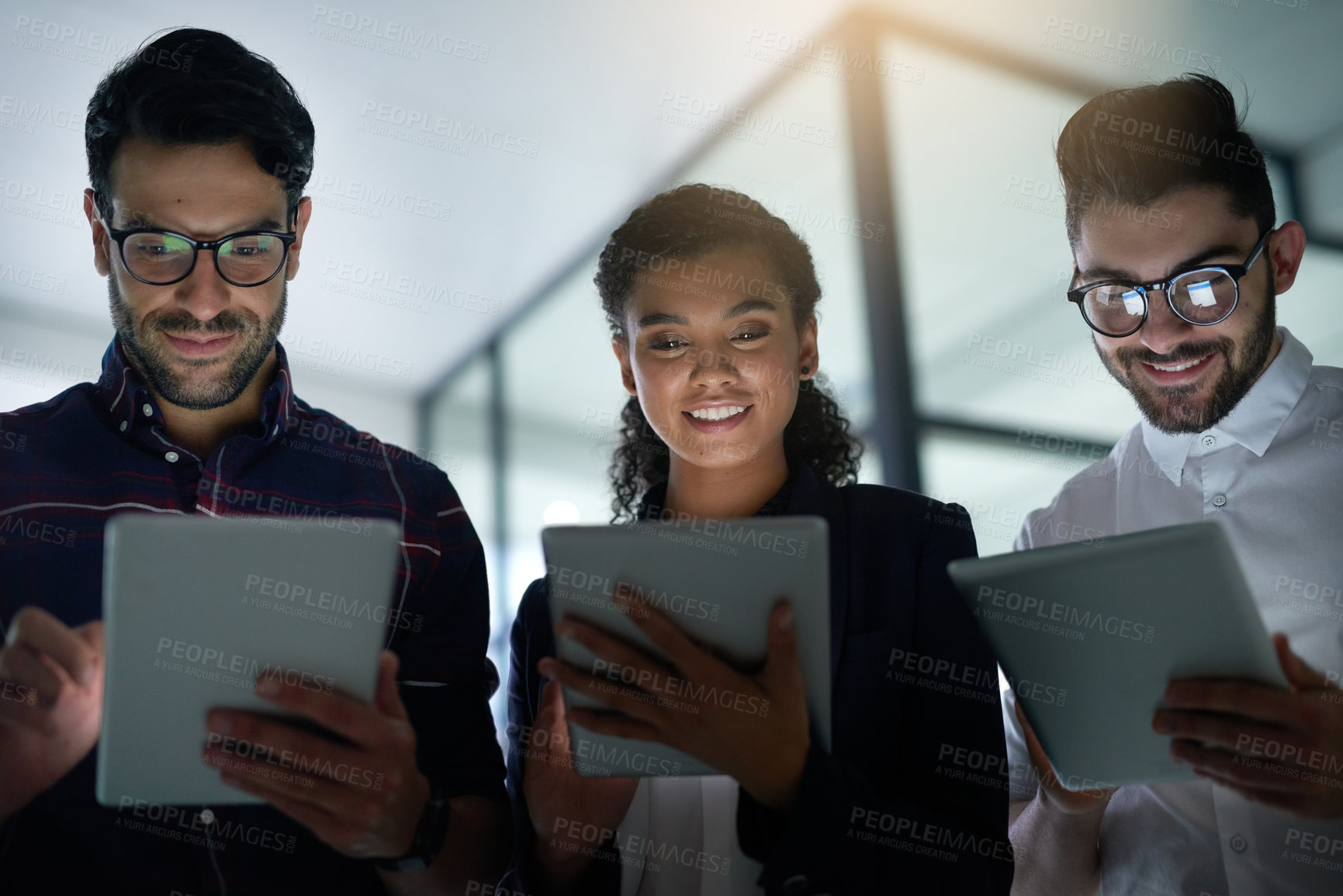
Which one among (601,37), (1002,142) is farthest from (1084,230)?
(601,37)

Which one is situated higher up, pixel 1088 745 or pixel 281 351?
pixel 281 351

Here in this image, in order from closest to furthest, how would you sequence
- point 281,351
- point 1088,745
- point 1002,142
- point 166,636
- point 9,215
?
point 166,636
point 1088,745
point 281,351
point 1002,142
point 9,215

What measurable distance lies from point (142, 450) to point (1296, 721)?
1.63 m

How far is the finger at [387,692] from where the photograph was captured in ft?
3.67

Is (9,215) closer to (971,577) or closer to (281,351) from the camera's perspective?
(281,351)

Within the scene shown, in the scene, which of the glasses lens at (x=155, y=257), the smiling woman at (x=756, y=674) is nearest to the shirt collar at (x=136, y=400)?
the glasses lens at (x=155, y=257)

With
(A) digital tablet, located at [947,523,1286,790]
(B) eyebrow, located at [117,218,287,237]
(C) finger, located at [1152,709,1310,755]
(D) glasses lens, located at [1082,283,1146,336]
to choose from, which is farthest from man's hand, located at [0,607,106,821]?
(D) glasses lens, located at [1082,283,1146,336]

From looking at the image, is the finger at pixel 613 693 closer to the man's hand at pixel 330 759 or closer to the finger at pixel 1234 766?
the man's hand at pixel 330 759

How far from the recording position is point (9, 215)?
394 centimetres

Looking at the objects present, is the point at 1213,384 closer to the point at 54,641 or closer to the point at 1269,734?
the point at 1269,734

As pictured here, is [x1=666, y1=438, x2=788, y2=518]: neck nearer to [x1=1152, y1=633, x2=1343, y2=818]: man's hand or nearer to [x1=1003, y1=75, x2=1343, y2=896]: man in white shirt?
[x1=1003, y1=75, x2=1343, y2=896]: man in white shirt

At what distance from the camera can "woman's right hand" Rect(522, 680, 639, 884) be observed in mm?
1278

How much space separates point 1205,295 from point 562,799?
4.29ft

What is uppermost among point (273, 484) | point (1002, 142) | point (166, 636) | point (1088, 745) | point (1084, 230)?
point (1002, 142)
